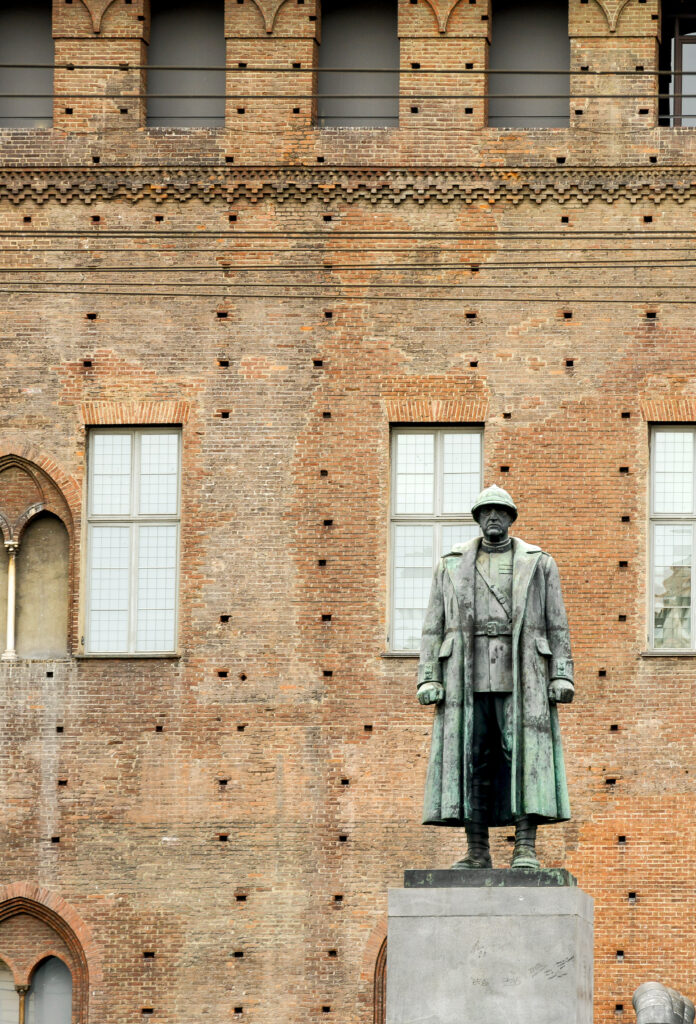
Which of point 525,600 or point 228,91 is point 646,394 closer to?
point 228,91

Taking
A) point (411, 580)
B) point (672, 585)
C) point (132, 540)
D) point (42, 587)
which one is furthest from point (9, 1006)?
point (672, 585)

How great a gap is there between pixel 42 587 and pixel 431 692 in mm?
10379

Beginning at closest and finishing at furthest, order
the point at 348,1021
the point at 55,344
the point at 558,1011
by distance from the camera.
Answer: the point at 558,1011
the point at 348,1021
the point at 55,344

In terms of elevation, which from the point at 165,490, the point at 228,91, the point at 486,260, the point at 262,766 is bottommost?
the point at 262,766

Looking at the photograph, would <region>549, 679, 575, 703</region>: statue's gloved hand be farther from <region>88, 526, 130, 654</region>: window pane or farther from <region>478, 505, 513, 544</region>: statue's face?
<region>88, 526, 130, 654</region>: window pane

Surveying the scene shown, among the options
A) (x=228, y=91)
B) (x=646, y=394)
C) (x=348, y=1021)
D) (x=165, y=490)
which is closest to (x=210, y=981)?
(x=348, y=1021)

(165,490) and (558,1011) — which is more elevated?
(165,490)

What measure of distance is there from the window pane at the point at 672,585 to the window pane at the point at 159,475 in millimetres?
4903

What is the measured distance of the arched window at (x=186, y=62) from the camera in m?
28.9

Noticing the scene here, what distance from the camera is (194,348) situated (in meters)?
28.2

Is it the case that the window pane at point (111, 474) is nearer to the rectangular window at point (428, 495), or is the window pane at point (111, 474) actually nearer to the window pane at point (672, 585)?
the rectangular window at point (428, 495)

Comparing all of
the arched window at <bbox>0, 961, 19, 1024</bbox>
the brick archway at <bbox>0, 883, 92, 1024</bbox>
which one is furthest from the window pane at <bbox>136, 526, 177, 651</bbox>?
the arched window at <bbox>0, 961, 19, 1024</bbox>

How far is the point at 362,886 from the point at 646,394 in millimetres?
5681

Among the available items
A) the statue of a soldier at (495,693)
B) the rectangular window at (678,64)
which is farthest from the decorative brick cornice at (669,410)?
the statue of a soldier at (495,693)
